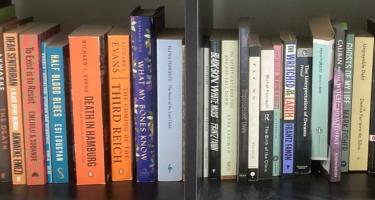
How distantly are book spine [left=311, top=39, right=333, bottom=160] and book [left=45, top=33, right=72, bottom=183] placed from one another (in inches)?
17.9

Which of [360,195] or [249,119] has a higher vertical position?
[249,119]

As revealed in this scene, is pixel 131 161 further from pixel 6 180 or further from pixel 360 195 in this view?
pixel 360 195

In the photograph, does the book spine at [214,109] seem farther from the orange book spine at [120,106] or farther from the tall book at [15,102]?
the tall book at [15,102]

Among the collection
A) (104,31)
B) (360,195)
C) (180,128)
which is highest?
(104,31)

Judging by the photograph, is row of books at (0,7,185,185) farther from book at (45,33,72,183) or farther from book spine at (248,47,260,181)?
book spine at (248,47,260,181)

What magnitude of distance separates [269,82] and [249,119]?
0.25 feet

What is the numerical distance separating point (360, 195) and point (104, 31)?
552 millimetres

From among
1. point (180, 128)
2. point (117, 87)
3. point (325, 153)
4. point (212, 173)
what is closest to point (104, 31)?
point (117, 87)

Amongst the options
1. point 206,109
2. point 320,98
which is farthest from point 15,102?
point 320,98

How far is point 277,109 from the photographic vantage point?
3.71ft

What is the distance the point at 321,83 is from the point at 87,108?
1.42 ft

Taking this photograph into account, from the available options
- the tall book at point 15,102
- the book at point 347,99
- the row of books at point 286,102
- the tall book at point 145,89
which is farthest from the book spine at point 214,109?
the tall book at point 15,102

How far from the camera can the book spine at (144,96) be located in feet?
3.56

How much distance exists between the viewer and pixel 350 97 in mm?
1136
